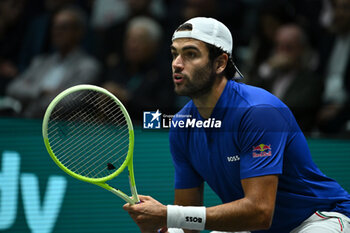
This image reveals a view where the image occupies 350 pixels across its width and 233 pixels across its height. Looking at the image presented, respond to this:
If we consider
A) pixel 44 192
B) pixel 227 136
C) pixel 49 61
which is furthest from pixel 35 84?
pixel 227 136

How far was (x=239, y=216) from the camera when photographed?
2.77m

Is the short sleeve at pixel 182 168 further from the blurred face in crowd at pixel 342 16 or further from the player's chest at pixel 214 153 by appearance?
the blurred face in crowd at pixel 342 16

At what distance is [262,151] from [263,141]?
0.15ft

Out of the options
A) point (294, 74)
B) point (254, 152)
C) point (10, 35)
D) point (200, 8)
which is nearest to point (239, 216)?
point (254, 152)

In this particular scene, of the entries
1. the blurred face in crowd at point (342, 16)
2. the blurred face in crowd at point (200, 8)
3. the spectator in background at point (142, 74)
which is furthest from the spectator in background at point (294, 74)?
the spectator in background at point (142, 74)

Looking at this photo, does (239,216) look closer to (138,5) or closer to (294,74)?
(294,74)

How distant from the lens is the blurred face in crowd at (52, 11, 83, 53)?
4258 millimetres

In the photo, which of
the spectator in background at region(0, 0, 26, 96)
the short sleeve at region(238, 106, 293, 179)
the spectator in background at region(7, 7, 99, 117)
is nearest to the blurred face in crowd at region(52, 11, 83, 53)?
the spectator in background at region(7, 7, 99, 117)

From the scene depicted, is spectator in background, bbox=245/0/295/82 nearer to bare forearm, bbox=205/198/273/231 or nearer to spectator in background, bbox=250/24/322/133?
spectator in background, bbox=250/24/322/133

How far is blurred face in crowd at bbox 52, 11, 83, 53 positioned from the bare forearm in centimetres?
193

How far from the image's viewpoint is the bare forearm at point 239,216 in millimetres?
2754

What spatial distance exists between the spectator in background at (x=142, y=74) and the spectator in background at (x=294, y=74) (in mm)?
645

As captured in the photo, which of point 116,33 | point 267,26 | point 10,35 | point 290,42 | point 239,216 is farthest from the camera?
point 10,35

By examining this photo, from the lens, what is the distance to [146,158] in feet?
14.7
